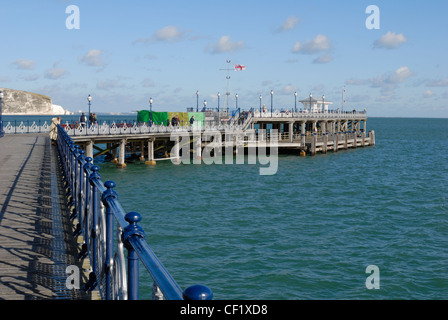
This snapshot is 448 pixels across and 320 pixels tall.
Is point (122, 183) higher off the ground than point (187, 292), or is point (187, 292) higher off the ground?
point (187, 292)

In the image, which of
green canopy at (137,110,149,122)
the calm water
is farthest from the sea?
green canopy at (137,110,149,122)

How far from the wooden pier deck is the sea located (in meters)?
4.34

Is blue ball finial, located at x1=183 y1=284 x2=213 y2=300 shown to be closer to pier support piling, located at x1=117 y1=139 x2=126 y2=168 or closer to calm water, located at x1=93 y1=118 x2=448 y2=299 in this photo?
calm water, located at x1=93 y1=118 x2=448 y2=299

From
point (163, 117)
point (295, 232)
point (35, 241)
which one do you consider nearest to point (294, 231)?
point (295, 232)

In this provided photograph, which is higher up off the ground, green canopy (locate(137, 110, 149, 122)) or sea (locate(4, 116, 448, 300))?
green canopy (locate(137, 110, 149, 122))

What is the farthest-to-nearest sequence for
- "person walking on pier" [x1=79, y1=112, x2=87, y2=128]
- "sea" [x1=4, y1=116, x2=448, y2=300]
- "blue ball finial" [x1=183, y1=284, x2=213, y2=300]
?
1. "person walking on pier" [x1=79, y1=112, x2=87, y2=128]
2. "sea" [x1=4, y1=116, x2=448, y2=300]
3. "blue ball finial" [x1=183, y1=284, x2=213, y2=300]

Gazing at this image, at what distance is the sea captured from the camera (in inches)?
554

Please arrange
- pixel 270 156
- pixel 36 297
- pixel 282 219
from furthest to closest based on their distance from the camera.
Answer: pixel 270 156
pixel 282 219
pixel 36 297

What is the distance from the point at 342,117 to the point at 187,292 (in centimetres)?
7608

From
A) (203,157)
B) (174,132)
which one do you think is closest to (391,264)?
(174,132)

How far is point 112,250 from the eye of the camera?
194 inches

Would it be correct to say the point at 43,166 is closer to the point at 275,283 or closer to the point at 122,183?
the point at 275,283

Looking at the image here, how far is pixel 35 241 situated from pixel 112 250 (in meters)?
2.57
